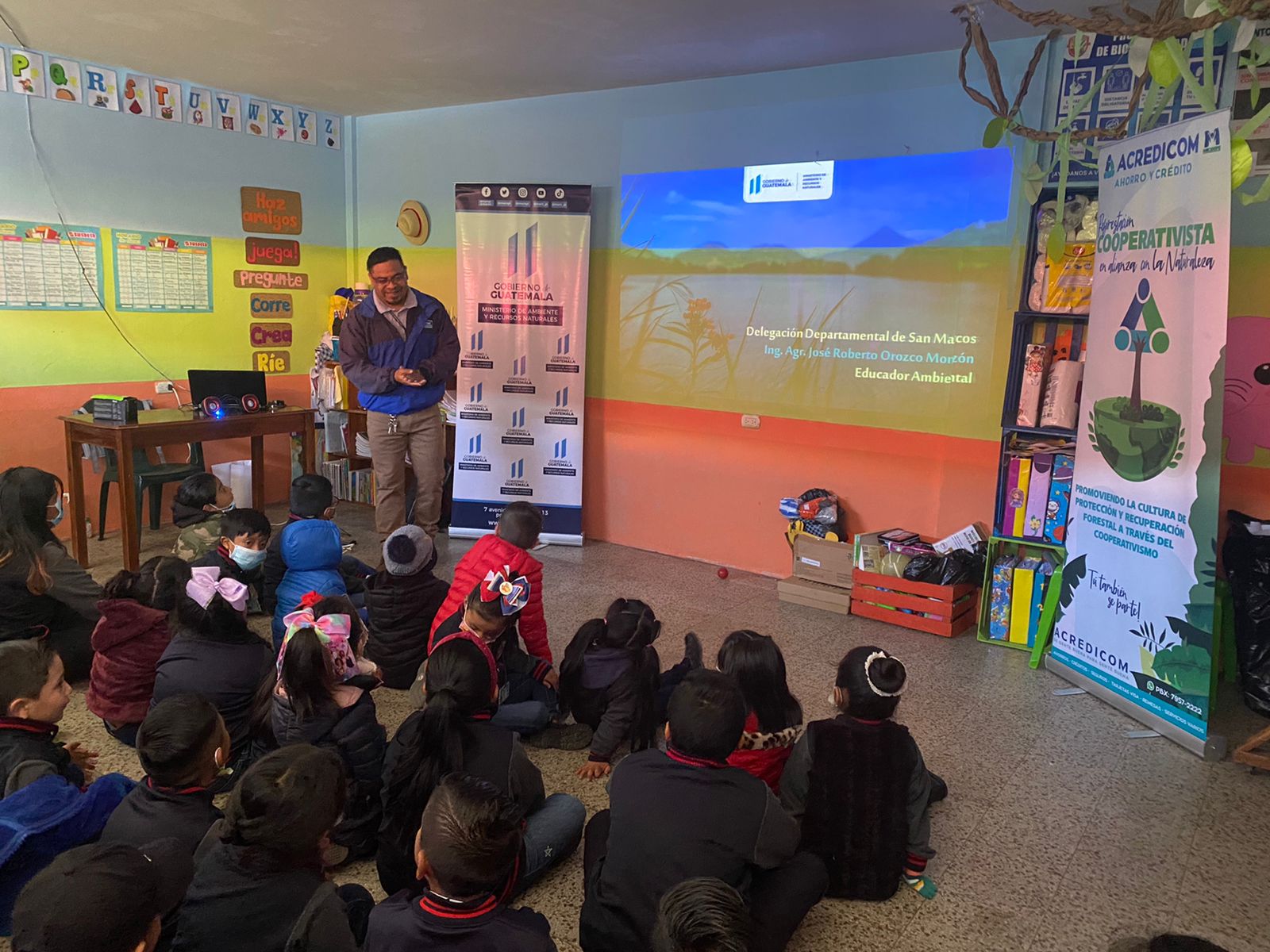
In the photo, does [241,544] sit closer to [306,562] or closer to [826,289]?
[306,562]

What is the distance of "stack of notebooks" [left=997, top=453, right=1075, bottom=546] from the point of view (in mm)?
3855

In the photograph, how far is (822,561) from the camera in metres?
4.61

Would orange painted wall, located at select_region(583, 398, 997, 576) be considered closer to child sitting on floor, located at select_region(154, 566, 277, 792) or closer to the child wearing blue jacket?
the child wearing blue jacket

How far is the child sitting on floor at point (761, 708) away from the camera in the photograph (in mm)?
2479

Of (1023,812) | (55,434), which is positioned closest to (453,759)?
(1023,812)

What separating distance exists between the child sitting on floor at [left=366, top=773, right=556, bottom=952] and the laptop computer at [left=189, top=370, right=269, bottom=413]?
427 cm

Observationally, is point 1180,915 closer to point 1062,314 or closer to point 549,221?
point 1062,314

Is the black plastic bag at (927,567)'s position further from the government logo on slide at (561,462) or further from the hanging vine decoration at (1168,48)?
the government logo on slide at (561,462)

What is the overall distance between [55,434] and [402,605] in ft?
11.1

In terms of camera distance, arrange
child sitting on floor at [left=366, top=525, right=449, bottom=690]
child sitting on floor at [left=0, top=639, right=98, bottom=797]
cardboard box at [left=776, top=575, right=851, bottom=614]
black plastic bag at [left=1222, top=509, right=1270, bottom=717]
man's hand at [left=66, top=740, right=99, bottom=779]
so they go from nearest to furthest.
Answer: child sitting on floor at [left=0, top=639, right=98, bottom=797]
man's hand at [left=66, top=740, right=99, bottom=779]
child sitting on floor at [left=366, top=525, right=449, bottom=690]
black plastic bag at [left=1222, top=509, right=1270, bottom=717]
cardboard box at [left=776, top=575, right=851, bottom=614]

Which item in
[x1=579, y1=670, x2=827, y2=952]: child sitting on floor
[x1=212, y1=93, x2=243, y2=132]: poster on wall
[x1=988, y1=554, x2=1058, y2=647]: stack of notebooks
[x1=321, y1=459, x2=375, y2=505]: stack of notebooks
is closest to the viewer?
[x1=579, y1=670, x2=827, y2=952]: child sitting on floor

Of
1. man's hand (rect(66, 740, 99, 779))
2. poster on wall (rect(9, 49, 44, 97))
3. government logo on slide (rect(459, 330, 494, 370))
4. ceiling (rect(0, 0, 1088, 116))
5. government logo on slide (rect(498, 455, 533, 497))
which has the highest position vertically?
ceiling (rect(0, 0, 1088, 116))

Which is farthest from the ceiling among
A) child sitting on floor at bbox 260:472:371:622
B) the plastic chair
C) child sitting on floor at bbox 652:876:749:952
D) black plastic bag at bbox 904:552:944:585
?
child sitting on floor at bbox 652:876:749:952

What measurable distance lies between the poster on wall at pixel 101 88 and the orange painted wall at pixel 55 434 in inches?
66.2
